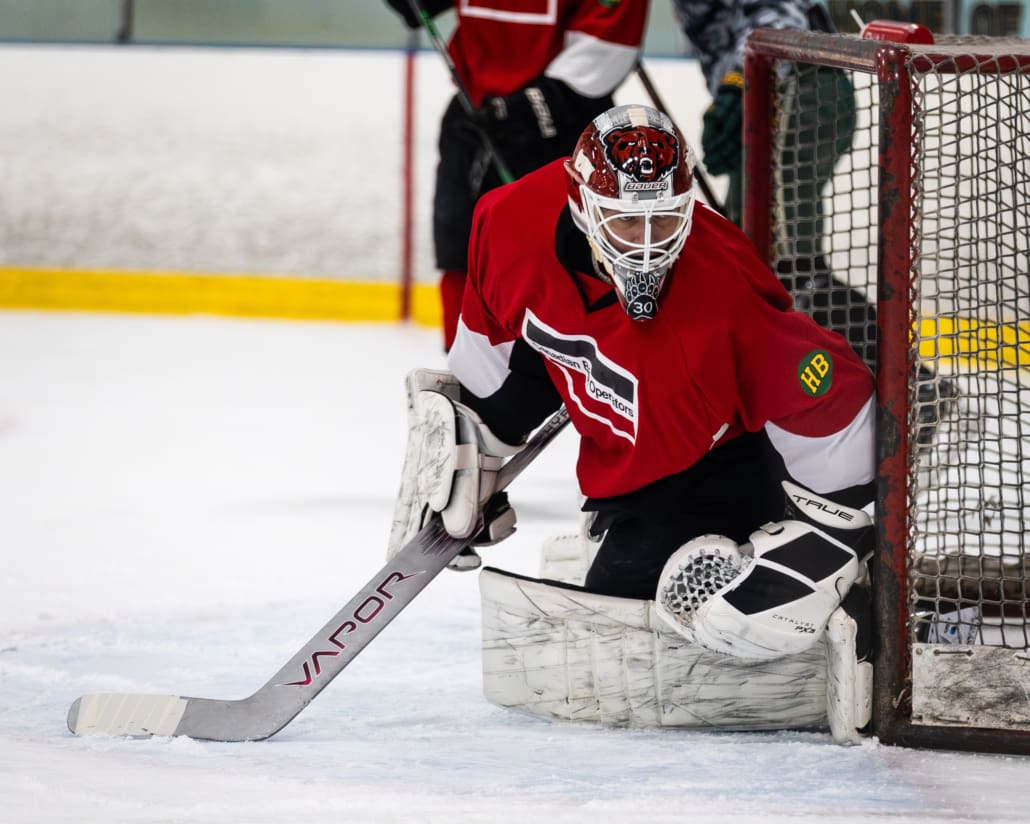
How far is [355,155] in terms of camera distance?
5211 mm

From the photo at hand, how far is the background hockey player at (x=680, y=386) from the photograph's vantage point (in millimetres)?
1678

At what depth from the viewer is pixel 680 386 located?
67.3 inches

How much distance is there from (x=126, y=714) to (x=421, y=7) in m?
2.04

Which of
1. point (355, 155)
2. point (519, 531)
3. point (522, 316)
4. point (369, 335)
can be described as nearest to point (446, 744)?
point (522, 316)

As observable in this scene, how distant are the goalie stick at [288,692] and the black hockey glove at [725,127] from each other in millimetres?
1175

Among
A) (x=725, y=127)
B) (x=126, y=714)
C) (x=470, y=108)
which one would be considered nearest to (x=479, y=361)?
(x=126, y=714)

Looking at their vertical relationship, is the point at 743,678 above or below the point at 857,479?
below

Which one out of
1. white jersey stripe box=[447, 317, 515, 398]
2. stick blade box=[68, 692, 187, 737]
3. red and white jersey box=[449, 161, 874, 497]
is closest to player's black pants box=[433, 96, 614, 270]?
white jersey stripe box=[447, 317, 515, 398]

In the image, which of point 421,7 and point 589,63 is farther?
point 421,7

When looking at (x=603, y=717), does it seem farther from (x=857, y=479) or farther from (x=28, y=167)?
(x=28, y=167)

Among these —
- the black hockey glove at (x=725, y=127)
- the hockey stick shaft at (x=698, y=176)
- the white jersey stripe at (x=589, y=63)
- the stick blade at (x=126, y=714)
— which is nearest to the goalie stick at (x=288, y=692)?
the stick blade at (x=126, y=714)

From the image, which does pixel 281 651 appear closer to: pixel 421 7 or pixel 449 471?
pixel 449 471

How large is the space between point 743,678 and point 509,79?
185cm

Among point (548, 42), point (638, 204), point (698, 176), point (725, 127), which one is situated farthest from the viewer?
point (548, 42)
